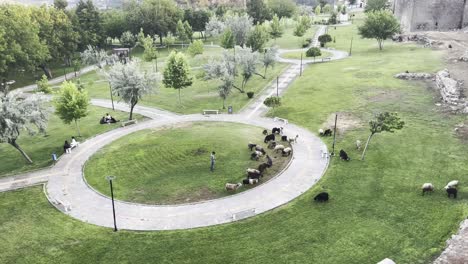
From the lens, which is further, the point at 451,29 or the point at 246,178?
the point at 451,29

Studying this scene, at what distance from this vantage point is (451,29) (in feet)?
327

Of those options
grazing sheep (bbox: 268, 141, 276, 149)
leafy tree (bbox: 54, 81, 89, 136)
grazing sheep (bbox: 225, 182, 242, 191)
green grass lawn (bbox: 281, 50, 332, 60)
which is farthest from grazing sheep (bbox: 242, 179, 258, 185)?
green grass lawn (bbox: 281, 50, 332, 60)

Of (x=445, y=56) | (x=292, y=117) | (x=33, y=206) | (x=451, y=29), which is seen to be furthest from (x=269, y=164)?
(x=451, y=29)

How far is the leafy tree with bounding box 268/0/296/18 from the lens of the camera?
140125 mm

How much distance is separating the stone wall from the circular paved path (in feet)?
250

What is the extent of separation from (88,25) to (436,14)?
284 ft

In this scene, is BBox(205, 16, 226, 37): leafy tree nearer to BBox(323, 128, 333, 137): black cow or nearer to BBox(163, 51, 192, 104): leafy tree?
BBox(163, 51, 192, 104): leafy tree

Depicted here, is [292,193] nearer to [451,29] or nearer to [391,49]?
[391,49]

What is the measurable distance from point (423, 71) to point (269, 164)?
42.5 meters

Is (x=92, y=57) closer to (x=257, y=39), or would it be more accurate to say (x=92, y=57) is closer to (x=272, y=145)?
(x=257, y=39)

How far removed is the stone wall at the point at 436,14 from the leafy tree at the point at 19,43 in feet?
282

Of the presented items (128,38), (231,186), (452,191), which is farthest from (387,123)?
(128,38)

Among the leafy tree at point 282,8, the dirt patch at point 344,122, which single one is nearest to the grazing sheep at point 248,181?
the dirt patch at point 344,122

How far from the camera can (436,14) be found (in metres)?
98.6
